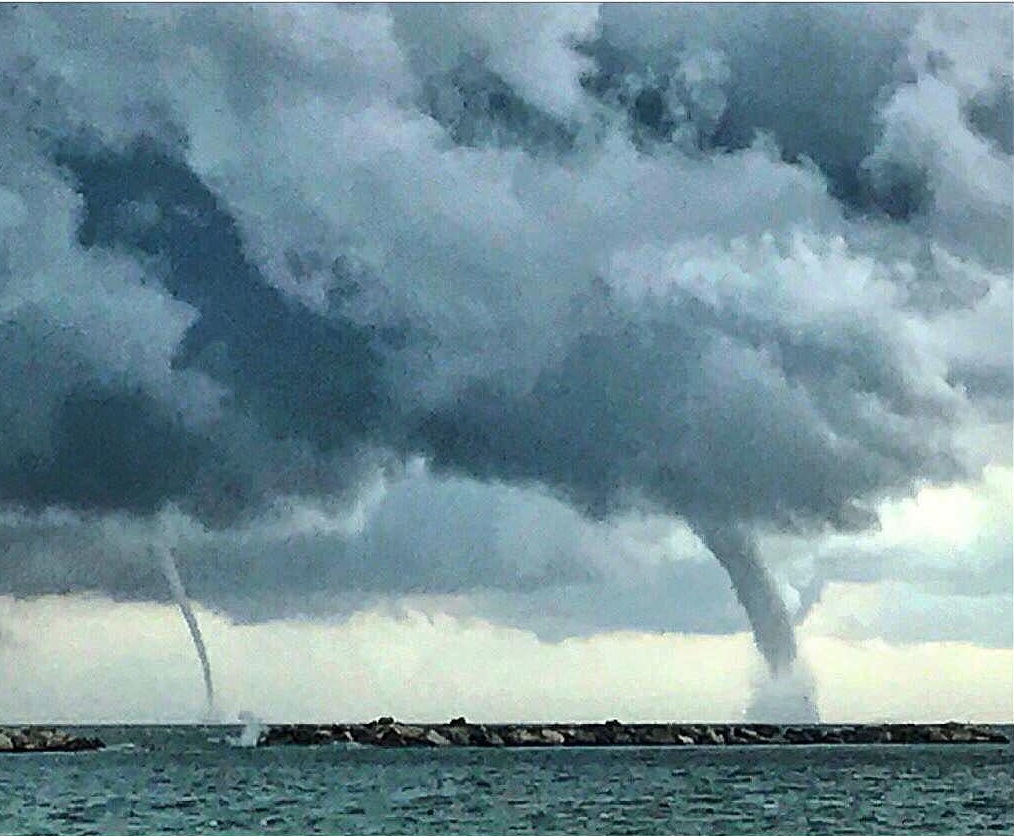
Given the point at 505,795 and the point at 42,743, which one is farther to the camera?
the point at 42,743

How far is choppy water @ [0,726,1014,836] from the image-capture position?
2520 inches

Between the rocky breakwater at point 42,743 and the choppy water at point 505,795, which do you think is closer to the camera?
the choppy water at point 505,795

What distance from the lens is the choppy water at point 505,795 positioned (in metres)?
64.0

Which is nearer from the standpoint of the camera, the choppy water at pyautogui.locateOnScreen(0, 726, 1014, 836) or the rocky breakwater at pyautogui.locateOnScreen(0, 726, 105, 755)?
the choppy water at pyautogui.locateOnScreen(0, 726, 1014, 836)

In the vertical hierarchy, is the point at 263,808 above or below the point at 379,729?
below

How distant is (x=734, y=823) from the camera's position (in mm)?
64875

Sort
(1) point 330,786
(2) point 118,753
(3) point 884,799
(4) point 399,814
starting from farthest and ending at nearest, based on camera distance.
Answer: (2) point 118,753
(1) point 330,786
(3) point 884,799
(4) point 399,814

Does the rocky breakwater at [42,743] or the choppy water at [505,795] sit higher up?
the rocky breakwater at [42,743]

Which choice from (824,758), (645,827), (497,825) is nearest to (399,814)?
(497,825)

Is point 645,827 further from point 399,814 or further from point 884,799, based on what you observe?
point 884,799

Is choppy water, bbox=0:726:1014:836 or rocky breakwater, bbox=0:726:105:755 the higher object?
rocky breakwater, bbox=0:726:105:755

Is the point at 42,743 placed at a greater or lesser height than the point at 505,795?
greater

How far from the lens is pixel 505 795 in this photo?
8488 cm

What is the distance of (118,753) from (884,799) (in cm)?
10074
